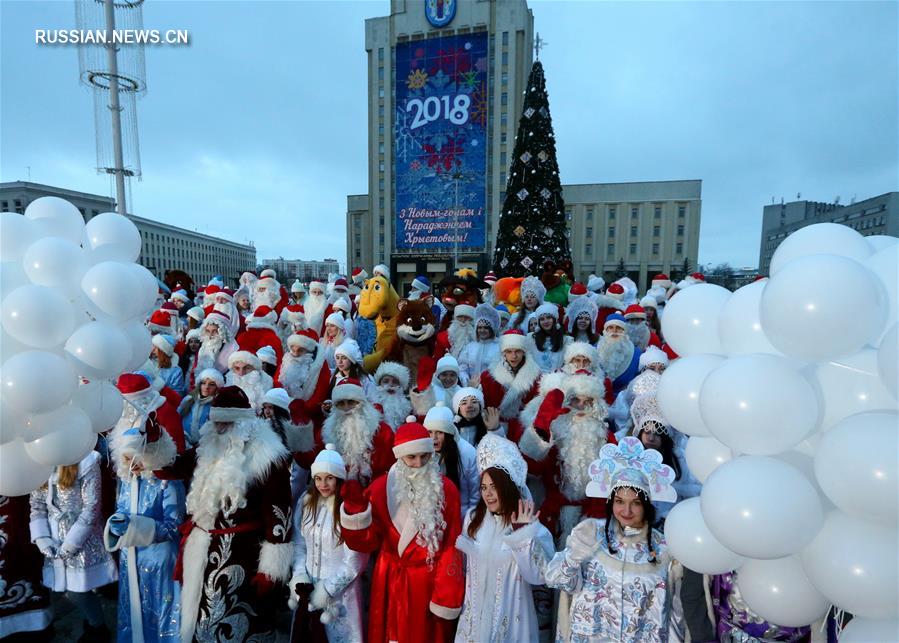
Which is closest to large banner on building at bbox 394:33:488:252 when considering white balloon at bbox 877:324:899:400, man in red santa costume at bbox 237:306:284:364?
man in red santa costume at bbox 237:306:284:364

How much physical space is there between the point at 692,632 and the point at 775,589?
2.50ft

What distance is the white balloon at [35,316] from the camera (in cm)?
219

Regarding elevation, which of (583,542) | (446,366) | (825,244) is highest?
(825,244)

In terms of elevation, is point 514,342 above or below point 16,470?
above

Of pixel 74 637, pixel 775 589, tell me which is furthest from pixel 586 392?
pixel 74 637

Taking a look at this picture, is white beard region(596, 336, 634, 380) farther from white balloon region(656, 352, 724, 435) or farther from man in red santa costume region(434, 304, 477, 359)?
white balloon region(656, 352, 724, 435)

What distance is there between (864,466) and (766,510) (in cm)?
28

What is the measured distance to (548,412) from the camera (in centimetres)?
353

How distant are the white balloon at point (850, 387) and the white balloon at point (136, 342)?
3250mm

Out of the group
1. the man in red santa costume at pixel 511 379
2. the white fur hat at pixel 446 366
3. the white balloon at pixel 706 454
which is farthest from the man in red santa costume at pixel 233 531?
the white balloon at pixel 706 454

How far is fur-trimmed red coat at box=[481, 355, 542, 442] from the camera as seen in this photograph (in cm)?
413

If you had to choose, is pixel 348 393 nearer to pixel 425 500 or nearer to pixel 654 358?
pixel 425 500

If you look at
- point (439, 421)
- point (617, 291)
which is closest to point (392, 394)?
point (439, 421)

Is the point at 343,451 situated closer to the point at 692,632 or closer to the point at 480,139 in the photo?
the point at 692,632
